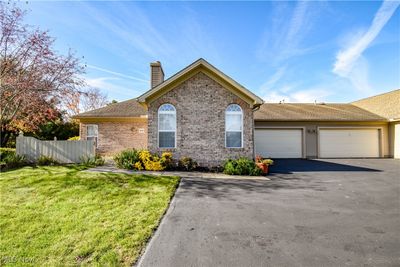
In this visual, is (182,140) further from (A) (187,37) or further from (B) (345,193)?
(B) (345,193)

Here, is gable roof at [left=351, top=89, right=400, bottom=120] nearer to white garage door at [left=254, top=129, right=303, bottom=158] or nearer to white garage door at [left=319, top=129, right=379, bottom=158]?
white garage door at [left=319, top=129, right=379, bottom=158]

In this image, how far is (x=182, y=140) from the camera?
10938 mm

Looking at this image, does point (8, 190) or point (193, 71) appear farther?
point (193, 71)

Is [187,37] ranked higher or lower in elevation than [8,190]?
higher

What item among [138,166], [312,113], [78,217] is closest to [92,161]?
[138,166]

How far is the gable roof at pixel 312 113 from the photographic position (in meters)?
16.7

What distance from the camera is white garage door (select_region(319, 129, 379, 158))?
16859 mm

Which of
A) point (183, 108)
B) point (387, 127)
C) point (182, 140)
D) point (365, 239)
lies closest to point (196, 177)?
point (182, 140)

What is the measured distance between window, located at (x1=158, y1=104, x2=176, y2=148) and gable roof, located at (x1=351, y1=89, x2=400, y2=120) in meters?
17.5

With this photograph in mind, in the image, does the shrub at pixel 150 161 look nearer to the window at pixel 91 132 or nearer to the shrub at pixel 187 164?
the shrub at pixel 187 164

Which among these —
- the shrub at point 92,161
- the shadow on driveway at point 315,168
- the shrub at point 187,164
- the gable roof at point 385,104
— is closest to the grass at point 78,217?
the shrub at point 187,164

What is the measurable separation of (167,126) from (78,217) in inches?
271

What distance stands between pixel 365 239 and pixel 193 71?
9.57 metres

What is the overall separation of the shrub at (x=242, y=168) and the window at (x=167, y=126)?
10.7 ft
